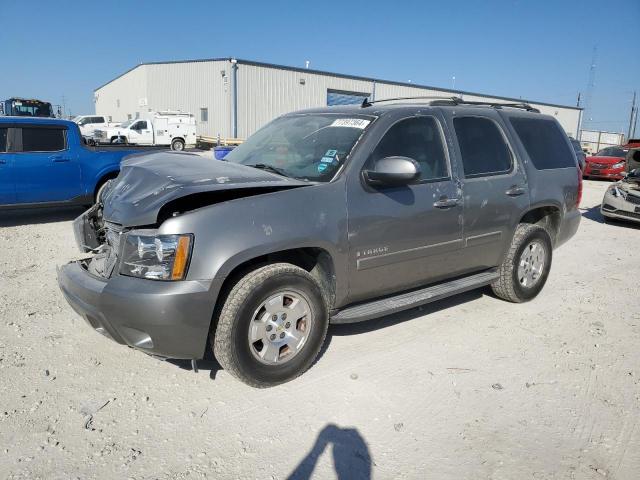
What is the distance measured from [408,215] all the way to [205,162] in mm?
1580

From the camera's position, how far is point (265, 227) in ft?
9.74

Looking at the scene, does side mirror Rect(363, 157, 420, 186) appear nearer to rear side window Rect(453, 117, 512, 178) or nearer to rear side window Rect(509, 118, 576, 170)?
rear side window Rect(453, 117, 512, 178)

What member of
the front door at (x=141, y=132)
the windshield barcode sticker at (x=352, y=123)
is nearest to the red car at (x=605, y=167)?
the windshield barcode sticker at (x=352, y=123)

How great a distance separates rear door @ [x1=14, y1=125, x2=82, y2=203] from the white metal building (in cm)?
2255

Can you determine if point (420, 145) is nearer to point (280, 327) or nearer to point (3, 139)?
point (280, 327)

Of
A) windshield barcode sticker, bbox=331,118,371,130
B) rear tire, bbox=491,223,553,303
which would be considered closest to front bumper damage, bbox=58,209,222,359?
windshield barcode sticker, bbox=331,118,371,130

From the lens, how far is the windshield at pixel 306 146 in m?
3.54

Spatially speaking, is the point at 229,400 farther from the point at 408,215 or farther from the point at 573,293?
the point at 573,293

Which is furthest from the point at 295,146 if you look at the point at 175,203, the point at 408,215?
the point at 175,203

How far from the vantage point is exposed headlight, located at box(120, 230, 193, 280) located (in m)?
2.77

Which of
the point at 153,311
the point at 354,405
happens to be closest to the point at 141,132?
the point at 153,311

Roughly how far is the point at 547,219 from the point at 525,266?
2.28 ft

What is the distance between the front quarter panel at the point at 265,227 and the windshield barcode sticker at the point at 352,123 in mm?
630

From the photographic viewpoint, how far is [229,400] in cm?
304
